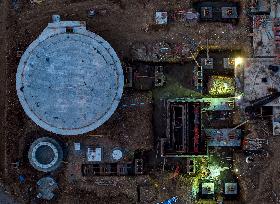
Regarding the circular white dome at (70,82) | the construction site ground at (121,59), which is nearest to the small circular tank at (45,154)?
the construction site ground at (121,59)

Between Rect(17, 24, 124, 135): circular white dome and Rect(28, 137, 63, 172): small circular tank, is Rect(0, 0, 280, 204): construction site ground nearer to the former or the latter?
Rect(28, 137, 63, 172): small circular tank

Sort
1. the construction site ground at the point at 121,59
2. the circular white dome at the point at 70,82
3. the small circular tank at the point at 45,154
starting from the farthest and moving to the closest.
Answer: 1. the construction site ground at the point at 121,59
2. the small circular tank at the point at 45,154
3. the circular white dome at the point at 70,82

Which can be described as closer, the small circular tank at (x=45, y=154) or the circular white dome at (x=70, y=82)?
the circular white dome at (x=70, y=82)

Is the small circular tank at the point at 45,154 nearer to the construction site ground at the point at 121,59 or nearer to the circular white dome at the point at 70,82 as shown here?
the construction site ground at the point at 121,59

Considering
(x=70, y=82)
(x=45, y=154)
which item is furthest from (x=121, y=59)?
(x=45, y=154)

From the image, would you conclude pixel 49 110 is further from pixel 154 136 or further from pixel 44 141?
pixel 154 136

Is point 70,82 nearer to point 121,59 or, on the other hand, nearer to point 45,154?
point 121,59

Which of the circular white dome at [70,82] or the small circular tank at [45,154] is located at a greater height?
the circular white dome at [70,82]

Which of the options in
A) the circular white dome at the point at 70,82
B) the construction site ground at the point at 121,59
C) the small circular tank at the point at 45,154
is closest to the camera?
the circular white dome at the point at 70,82
